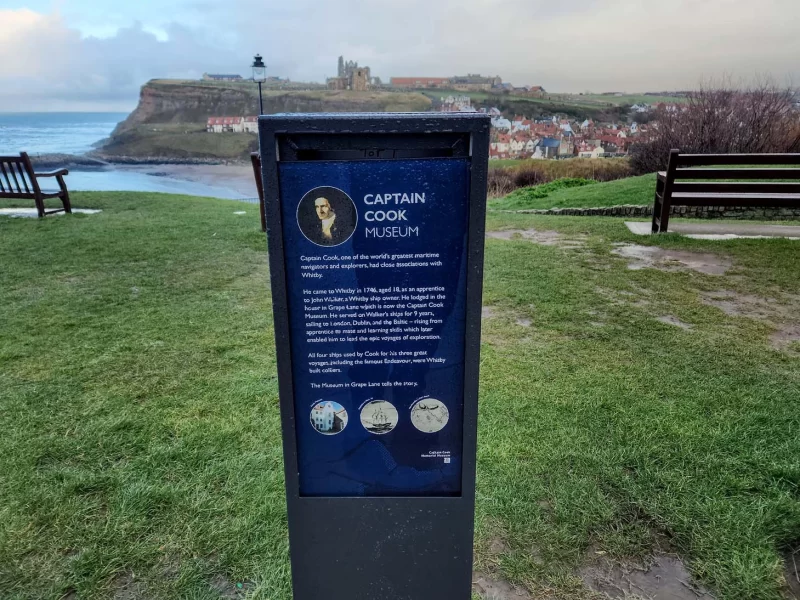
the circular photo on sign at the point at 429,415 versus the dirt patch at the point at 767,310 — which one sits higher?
the circular photo on sign at the point at 429,415

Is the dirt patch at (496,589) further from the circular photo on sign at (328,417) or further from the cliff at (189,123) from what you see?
the cliff at (189,123)

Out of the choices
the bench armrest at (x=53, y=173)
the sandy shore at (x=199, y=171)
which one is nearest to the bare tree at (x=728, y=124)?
the bench armrest at (x=53, y=173)

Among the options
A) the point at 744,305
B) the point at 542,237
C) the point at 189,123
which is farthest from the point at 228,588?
the point at 189,123

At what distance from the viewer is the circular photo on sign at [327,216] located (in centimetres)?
146

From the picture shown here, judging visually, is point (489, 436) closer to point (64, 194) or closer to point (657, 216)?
point (657, 216)

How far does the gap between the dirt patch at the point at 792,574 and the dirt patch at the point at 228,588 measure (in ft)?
6.70

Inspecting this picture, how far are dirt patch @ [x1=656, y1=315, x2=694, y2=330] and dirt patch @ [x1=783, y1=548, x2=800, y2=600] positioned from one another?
8.79 ft

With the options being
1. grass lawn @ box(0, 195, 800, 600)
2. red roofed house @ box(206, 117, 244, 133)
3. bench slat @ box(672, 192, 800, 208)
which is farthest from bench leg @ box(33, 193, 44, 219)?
red roofed house @ box(206, 117, 244, 133)

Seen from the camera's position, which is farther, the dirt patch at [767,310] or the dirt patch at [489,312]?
the dirt patch at [489,312]

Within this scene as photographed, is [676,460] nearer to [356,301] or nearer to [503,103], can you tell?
[356,301]

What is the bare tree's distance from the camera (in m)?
17.6

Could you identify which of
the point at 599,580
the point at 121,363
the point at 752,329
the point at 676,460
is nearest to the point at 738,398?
the point at 676,460

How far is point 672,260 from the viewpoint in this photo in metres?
6.77

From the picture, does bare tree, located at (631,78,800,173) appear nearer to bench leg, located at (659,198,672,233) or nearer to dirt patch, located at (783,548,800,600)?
bench leg, located at (659,198,672,233)
